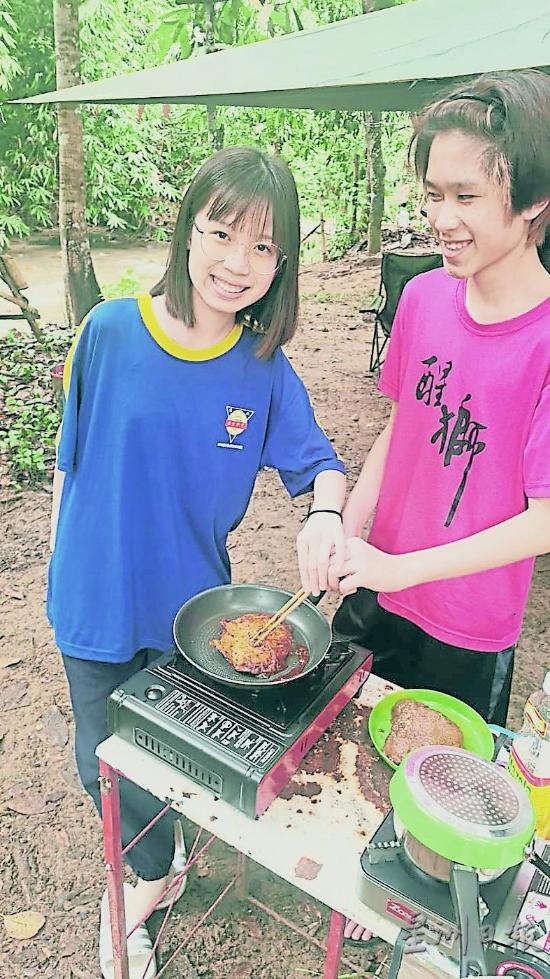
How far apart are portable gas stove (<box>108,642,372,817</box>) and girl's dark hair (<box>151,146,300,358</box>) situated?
67 cm

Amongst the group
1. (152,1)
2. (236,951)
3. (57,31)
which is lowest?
(236,951)

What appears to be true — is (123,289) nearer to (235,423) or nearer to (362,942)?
(235,423)

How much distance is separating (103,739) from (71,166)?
4614mm

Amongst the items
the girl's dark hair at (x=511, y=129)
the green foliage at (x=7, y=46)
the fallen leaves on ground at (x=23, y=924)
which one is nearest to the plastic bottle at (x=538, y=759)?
the girl's dark hair at (x=511, y=129)

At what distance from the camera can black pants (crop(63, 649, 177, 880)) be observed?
160 cm

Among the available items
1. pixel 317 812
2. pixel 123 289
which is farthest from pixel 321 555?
pixel 123 289

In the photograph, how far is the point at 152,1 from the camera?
12195 millimetres

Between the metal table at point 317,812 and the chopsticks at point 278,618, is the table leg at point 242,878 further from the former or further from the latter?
the chopsticks at point 278,618

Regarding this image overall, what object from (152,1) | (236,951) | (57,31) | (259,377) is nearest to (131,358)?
(259,377)

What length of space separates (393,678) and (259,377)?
794 millimetres

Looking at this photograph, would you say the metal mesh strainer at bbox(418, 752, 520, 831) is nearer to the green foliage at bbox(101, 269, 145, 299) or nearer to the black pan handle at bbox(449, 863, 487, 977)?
the black pan handle at bbox(449, 863, 487, 977)

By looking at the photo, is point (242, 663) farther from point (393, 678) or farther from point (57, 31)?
point (57, 31)

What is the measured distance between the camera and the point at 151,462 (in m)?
1.45

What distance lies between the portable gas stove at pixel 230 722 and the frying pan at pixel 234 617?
0.09 feet
